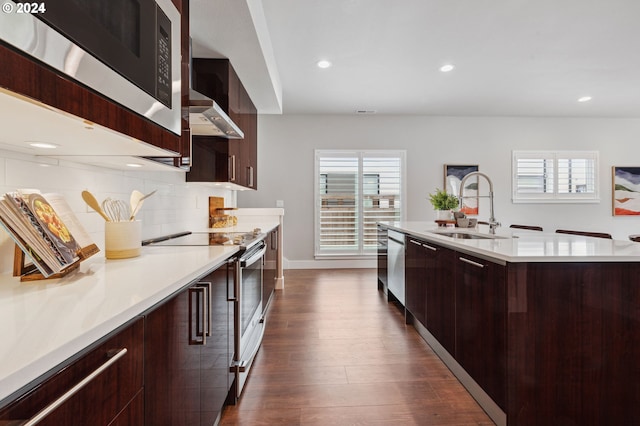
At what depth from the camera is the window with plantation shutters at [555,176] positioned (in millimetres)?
5754

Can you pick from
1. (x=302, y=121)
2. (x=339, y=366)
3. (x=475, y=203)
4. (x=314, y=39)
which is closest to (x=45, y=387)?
(x=339, y=366)

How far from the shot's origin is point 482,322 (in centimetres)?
156

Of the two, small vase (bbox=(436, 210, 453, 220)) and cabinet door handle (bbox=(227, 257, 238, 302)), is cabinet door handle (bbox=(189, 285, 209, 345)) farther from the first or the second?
small vase (bbox=(436, 210, 453, 220))

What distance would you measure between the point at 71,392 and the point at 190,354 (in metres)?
0.58

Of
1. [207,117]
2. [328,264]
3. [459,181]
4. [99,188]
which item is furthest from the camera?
[459,181]

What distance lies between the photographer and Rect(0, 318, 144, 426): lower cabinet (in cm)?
47

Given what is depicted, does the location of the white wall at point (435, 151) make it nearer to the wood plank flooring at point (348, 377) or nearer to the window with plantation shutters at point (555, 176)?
the window with plantation shutters at point (555, 176)

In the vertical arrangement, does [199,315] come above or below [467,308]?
above

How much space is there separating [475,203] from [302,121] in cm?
342

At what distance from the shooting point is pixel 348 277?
4.79m

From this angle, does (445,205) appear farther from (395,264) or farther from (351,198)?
(351,198)

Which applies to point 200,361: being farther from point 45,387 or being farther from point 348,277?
point 348,277

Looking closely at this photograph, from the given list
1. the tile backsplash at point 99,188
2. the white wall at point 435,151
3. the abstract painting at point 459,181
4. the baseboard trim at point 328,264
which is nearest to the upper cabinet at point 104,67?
the tile backsplash at point 99,188

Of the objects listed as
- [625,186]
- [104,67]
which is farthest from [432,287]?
[625,186]
